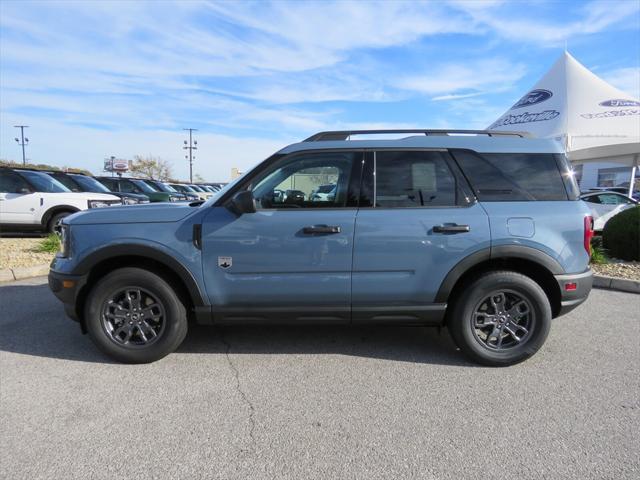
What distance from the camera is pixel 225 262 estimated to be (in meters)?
3.46

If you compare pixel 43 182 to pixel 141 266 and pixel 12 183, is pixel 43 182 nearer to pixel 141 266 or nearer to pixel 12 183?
pixel 12 183

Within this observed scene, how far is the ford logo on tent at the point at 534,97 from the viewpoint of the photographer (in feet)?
54.4

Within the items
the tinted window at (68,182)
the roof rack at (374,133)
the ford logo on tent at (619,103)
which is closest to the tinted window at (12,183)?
the tinted window at (68,182)

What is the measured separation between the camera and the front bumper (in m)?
3.52

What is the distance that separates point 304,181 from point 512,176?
5.70ft

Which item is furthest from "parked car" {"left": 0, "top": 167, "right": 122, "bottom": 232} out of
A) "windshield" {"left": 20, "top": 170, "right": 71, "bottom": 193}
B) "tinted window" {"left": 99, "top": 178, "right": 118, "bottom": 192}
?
"tinted window" {"left": 99, "top": 178, "right": 118, "bottom": 192}

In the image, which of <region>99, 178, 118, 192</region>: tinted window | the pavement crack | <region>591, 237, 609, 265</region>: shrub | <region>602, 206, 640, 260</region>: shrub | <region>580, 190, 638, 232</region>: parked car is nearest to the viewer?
the pavement crack

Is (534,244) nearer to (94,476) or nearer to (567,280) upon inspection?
(567,280)

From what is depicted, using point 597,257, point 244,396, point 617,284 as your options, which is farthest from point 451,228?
point 597,257

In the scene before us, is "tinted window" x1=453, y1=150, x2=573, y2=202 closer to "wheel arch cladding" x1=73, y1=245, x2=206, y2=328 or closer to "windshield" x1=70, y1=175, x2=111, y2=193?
"wheel arch cladding" x1=73, y1=245, x2=206, y2=328

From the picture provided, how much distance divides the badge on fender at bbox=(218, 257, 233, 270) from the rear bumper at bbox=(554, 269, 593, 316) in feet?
8.77

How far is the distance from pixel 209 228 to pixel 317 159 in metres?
1.07

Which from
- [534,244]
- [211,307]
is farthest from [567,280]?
[211,307]

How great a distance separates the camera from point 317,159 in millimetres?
3621
